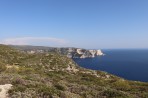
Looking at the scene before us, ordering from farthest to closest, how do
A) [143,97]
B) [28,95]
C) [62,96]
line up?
[143,97] < [62,96] < [28,95]

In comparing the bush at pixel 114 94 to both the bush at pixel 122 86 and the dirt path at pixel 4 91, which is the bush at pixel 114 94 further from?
the bush at pixel 122 86

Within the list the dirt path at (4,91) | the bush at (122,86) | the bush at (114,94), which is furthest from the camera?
the bush at (122,86)

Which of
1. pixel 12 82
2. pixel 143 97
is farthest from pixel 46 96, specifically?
pixel 143 97

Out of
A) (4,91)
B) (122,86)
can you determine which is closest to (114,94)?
(4,91)

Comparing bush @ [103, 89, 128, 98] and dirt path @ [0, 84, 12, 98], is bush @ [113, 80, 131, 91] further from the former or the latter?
dirt path @ [0, 84, 12, 98]

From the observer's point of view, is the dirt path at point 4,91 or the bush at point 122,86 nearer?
the dirt path at point 4,91

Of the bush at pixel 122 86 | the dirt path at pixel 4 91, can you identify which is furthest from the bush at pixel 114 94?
the bush at pixel 122 86

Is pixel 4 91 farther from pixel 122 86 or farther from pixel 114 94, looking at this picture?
pixel 122 86

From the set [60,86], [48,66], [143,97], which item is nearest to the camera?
[60,86]

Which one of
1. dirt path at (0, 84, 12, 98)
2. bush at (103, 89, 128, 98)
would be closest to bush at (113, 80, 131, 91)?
bush at (103, 89, 128, 98)

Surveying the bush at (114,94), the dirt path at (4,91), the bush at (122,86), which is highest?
the dirt path at (4,91)

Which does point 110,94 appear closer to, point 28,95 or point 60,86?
point 60,86
